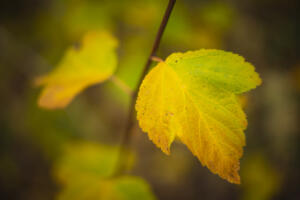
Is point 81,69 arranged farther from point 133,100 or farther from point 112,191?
point 112,191

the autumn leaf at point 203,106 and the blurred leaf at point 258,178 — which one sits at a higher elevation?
the autumn leaf at point 203,106

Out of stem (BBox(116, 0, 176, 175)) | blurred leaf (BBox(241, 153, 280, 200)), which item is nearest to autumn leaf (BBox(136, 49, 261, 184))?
stem (BBox(116, 0, 176, 175))

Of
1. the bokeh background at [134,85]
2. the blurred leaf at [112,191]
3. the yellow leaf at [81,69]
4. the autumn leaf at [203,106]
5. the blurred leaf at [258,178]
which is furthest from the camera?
the bokeh background at [134,85]

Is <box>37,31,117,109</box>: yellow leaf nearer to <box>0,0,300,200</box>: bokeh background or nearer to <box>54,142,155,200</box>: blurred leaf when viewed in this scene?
<box>54,142,155,200</box>: blurred leaf

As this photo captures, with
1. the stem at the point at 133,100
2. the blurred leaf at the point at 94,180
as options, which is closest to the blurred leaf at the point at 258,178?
the blurred leaf at the point at 94,180

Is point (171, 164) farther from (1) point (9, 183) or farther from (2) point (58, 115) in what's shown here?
(1) point (9, 183)

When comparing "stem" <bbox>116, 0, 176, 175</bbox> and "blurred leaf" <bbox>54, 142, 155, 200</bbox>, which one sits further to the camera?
"blurred leaf" <bbox>54, 142, 155, 200</bbox>

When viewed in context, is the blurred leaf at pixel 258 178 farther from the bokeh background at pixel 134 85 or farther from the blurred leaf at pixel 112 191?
the blurred leaf at pixel 112 191

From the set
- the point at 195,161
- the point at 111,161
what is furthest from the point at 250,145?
the point at 111,161
